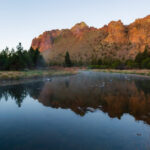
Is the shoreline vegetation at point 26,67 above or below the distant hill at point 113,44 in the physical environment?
below

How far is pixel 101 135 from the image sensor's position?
577 centimetres

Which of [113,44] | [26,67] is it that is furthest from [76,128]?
[113,44]

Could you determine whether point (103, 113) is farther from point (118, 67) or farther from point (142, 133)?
point (118, 67)

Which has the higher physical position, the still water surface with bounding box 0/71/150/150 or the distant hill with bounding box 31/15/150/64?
the distant hill with bounding box 31/15/150/64

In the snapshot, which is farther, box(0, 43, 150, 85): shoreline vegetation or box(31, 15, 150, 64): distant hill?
box(31, 15, 150, 64): distant hill

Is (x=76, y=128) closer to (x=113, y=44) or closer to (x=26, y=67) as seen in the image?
(x=26, y=67)

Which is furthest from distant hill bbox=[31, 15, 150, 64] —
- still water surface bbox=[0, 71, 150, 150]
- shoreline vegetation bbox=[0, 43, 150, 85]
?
still water surface bbox=[0, 71, 150, 150]

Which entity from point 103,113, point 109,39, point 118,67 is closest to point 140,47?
point 109,39

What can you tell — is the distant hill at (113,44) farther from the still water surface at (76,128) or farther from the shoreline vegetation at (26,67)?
the still water surface at (76,128)

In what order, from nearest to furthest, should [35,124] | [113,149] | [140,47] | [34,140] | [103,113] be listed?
[113,149] → [34,140] → [35,124] → [103,113] → [140,47]

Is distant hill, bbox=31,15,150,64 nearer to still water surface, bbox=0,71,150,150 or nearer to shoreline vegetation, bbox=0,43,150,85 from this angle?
shoreline vegetation, bbox=0,43,150,85

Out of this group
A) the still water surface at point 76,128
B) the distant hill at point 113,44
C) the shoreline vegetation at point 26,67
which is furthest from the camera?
the distant hill at point 113,44

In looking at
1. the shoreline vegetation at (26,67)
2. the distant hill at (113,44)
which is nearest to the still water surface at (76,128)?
the shoreline vegetation at (26,67)

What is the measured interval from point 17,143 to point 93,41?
510 feet
